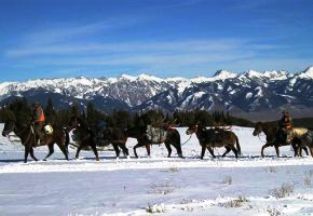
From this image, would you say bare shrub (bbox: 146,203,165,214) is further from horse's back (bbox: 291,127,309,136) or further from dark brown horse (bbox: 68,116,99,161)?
horse's back (bbox: 291,127,309,136)

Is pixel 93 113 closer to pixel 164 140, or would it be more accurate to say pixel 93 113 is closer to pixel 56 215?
pixel 164 140

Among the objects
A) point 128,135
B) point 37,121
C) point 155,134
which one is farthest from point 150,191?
point 128,135

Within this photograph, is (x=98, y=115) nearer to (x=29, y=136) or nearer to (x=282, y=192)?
(x=29, y=136)

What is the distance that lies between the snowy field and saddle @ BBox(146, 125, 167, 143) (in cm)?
745

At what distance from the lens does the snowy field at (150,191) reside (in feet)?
35.8

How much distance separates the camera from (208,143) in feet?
93.5

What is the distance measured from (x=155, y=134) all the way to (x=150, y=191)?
16193mm

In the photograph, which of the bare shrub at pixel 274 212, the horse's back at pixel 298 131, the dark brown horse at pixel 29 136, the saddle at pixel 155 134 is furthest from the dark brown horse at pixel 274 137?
the bare shrub at pixel 274 212

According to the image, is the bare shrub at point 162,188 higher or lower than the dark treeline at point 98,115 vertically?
lower

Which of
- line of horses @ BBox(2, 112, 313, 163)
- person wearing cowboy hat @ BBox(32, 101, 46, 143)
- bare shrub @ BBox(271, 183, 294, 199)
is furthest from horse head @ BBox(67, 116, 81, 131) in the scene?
bare shrub @ BBox(271, 183, 294, 199)

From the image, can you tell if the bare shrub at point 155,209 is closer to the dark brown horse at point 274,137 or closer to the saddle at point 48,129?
the saddle at point 48,129

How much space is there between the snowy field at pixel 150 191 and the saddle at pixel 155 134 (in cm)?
745

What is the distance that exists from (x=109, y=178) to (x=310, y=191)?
6.85 metres

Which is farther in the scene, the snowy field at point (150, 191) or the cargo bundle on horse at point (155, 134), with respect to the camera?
the cargo bundle on horse at point (155, 134)
